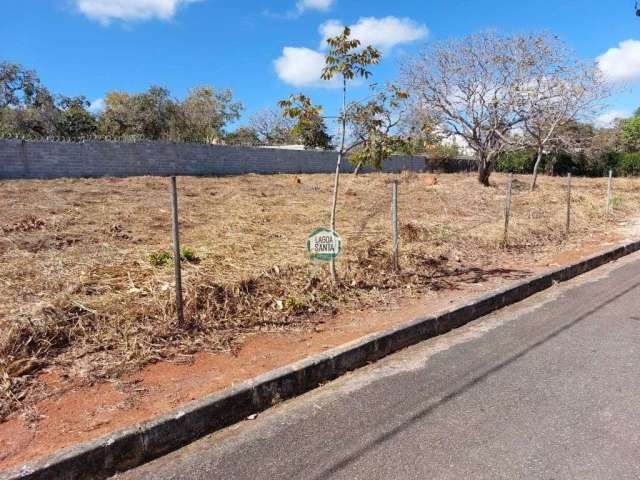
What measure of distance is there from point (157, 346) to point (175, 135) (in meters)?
33.4

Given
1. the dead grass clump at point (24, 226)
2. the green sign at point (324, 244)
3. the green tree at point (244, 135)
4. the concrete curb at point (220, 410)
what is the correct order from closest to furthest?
the concrete curb at point (220, 410), the green sign at point (324, 244), the dead grass clump at point (24, 226), the green tree at point (244, 135)

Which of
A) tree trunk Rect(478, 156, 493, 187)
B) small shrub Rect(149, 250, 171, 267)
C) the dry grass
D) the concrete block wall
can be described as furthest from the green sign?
tree trunk Rect(478, 156, 493, 187)

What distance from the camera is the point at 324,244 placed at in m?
A: 5.29

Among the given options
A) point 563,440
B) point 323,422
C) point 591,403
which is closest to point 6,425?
point 323,422

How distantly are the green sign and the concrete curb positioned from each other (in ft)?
3.91

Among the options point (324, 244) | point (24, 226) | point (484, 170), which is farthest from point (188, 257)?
point (484, 170)

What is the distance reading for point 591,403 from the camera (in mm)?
3227

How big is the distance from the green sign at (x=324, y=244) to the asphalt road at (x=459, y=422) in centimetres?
139

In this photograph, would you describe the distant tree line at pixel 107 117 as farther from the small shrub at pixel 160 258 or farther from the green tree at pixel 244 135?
the small shrub at pixel 160 258

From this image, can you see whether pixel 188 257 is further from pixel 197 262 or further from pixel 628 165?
pixel 628 165

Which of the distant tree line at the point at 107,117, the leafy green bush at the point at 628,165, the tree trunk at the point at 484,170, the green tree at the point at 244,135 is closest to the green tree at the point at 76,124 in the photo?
the distant tree line at the point at 107,117

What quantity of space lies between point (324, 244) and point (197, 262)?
165 centimetres

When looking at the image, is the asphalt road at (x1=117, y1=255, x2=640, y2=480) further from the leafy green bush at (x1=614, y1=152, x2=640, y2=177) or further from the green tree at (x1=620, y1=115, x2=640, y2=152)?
the green tree at (x1=620, y1=115, x2=640, y2=152)

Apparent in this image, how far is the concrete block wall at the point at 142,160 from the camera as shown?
1405cm
